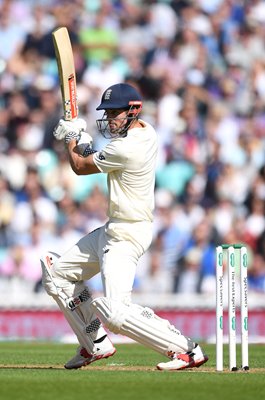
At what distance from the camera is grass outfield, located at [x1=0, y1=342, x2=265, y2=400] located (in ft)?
19.0

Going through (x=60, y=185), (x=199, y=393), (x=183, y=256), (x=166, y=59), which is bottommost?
(x=199, y=393)

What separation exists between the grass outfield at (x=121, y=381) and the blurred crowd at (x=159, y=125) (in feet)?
16.2

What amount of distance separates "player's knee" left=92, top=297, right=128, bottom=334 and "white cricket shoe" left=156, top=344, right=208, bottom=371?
41 cm

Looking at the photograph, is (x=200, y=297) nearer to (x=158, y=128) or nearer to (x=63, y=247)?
(x=63, y=247)

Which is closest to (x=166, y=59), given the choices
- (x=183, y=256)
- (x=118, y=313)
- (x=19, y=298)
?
(x=183, y=256)

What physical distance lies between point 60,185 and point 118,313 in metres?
7.39

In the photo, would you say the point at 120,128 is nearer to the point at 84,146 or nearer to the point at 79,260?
the point at 84,146

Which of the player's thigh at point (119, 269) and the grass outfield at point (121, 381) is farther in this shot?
the player's thigh at point (119, 269)

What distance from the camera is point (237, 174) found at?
14.8m

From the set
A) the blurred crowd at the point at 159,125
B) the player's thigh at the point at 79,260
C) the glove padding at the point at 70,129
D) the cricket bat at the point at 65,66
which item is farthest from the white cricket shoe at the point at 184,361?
the blurred crowd at the point at 159,125

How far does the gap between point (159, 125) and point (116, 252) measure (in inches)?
322

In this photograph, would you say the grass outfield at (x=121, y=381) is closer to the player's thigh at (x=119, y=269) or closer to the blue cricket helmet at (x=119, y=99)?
the player's thigh at (x=119, y=269)

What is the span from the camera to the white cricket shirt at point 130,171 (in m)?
7.32

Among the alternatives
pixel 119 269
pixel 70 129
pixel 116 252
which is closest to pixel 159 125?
pixel 70 129
